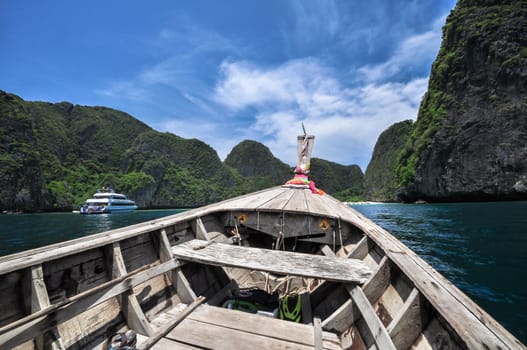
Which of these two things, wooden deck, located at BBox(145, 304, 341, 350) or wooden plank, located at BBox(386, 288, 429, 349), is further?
wooden deck, located at BBox(145, 304, 341, 350)

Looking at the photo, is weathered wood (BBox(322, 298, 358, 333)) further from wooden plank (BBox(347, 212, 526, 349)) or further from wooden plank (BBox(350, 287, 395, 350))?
wooden plank (BBox(347, 212, 526, 349))

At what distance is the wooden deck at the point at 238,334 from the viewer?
169 centimetres

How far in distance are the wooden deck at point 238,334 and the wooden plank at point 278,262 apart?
46cm

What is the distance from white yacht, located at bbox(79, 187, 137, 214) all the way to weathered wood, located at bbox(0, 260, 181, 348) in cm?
4601

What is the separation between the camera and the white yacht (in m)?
38.6

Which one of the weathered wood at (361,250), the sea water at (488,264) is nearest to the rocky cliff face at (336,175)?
the sea water at (488,264)

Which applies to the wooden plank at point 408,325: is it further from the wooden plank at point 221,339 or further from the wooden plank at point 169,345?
the wooden plank at point 169,345

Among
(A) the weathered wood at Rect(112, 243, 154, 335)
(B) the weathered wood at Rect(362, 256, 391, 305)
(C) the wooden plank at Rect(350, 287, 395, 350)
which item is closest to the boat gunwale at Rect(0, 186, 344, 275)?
(A) the weathered wood at Rect(112, 243, 154, 335)

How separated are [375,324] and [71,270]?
106 inches

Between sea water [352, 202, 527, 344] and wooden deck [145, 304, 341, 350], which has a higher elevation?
wooden deck [145, 304, 341, 350]

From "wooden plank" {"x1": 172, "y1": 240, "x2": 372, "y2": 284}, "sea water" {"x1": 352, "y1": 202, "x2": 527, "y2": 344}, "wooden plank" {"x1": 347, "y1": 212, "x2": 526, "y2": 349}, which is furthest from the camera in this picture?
"sea water" {"x1": 352, "y1": 202, "x2": 527, "y2": 344}

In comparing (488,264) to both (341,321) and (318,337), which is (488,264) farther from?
(318,337)

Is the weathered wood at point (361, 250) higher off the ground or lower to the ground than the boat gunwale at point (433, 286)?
lower

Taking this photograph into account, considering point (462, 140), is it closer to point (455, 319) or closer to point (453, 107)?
point (453, 107)
